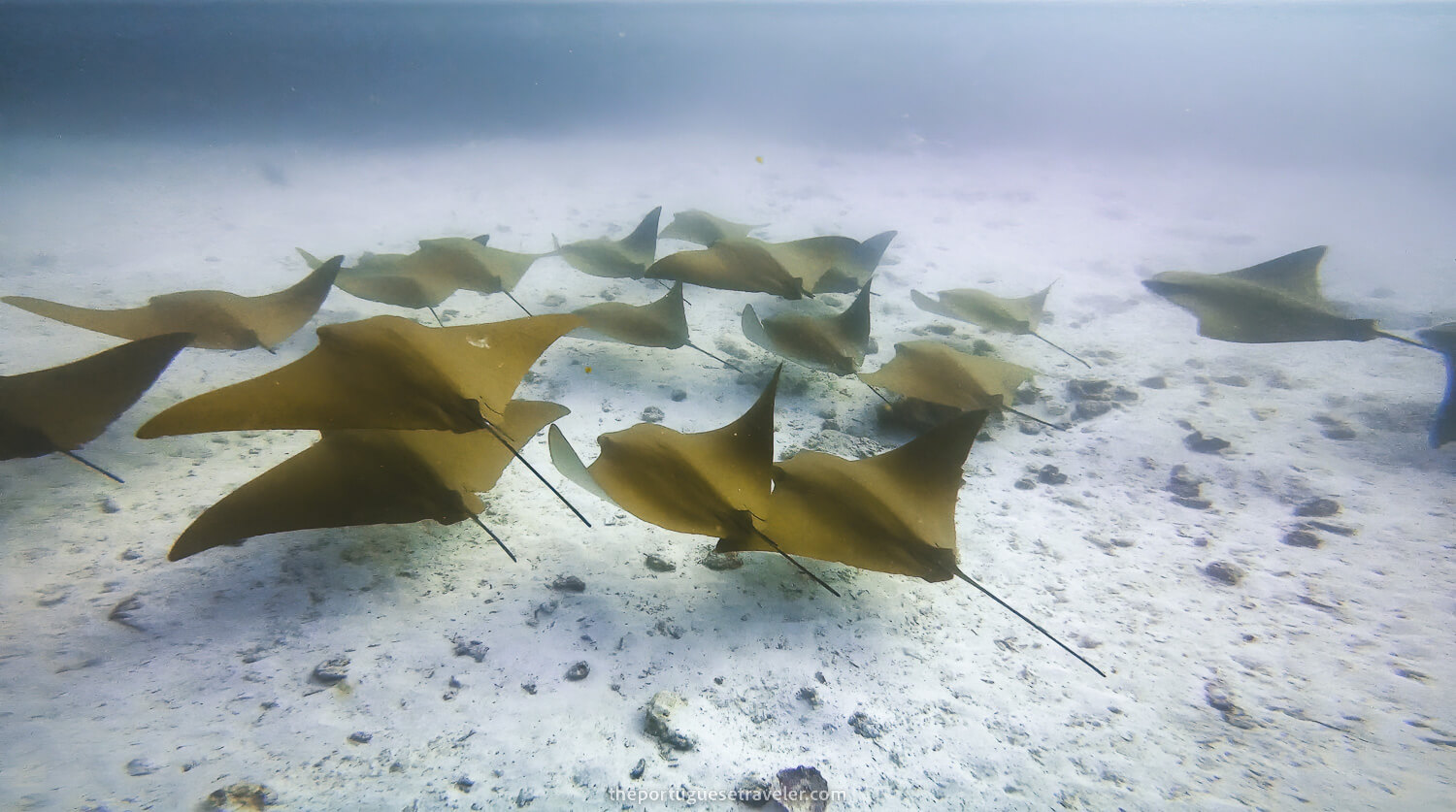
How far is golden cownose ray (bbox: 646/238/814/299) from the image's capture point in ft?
13.4

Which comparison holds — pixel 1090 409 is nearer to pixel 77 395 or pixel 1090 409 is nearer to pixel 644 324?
A: pixel 644 324

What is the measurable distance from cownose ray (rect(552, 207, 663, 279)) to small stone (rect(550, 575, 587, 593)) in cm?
306

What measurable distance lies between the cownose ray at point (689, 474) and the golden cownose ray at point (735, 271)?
1.86 m

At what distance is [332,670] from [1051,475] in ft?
12.8

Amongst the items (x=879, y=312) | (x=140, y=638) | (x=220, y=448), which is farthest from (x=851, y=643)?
(x=879, y=312)

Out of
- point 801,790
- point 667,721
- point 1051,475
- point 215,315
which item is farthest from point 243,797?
point 1051,475

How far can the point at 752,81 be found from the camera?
3688cm

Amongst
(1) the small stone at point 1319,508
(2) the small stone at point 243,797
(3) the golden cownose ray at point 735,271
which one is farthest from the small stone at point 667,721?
(1) the small stone at point 1319,508

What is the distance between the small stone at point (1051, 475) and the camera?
3441 mm

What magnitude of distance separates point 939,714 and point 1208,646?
135 cm

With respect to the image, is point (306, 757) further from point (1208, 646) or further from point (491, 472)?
point (1208, 646)

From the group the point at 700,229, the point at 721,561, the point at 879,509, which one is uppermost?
the point at 700,229

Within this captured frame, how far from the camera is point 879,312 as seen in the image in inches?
228

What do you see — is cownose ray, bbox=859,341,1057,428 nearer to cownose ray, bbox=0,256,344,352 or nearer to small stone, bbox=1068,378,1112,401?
small stone, bbox=1068,378,1112,401
